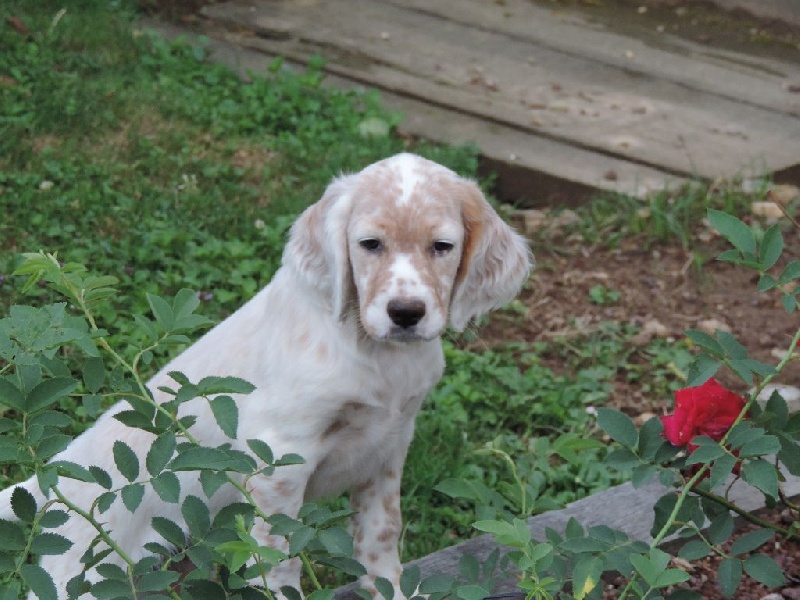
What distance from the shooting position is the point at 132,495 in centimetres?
202

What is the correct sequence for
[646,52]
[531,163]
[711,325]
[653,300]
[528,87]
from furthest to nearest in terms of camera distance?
[646,52]
[528,87]
[531,163]
[653,300]
[711,325]

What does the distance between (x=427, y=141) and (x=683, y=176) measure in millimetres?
1187

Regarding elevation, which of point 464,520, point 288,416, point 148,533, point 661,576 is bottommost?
point 464,520

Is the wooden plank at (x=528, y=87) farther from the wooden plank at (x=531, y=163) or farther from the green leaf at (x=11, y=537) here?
the green leaf at (x=11, y=537)

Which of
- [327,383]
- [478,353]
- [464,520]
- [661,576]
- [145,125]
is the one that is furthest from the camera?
[145,125]

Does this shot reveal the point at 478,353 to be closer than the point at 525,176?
Yes

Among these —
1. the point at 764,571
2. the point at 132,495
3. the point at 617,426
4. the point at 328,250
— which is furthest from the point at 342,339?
the point at 764,571

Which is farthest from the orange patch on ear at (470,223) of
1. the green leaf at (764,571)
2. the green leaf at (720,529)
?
the green leaf at (764,571)

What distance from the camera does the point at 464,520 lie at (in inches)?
143

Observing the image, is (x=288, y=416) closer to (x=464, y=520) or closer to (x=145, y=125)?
(x=464, y=520)

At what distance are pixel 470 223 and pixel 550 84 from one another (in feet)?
13.1

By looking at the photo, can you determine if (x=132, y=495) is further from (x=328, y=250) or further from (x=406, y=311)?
(x=328, y=250)

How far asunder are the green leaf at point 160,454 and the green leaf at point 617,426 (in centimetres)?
83

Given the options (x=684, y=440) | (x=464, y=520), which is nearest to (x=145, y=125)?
(x=464, y=520)
